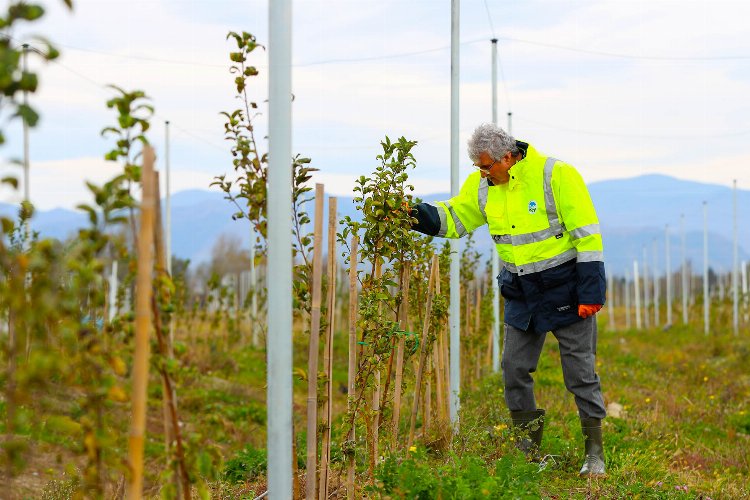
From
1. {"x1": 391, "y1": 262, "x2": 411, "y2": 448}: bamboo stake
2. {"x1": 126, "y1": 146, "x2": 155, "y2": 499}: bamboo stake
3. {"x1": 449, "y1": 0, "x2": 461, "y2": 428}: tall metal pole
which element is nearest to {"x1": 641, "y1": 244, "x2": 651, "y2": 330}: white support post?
{"x1": 449, "y1": 0, "x2": 461, "y2": 428}: tall metal pole

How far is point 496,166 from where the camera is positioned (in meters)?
5.35

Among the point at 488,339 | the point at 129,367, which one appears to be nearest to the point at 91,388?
the point at 488,339

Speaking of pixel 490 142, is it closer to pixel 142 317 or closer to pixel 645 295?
pixel 142 317

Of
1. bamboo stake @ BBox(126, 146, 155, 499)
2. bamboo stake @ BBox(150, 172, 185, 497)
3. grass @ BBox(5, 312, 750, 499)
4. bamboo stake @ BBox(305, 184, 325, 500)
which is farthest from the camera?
grass @ BBox(5, 312, 750, 499)

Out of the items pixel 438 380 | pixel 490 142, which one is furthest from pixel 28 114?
pixel 438 380

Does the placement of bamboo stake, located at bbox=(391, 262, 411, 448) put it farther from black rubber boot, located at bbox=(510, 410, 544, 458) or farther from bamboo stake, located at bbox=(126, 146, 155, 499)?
bamboo stake, located at bbox=(126, 146, 155, 499)

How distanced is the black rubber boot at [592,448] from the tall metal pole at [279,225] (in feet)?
9.48

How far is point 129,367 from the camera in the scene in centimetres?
1240

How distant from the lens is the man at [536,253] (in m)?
5.23

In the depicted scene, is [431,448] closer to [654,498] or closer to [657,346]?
[654,498]

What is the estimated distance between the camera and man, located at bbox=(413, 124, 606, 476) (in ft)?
17.1

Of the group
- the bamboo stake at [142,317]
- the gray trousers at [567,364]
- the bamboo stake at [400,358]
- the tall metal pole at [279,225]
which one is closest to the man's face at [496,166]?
the bamboo stake at [400,358]

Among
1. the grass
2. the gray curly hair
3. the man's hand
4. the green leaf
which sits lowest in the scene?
the grass

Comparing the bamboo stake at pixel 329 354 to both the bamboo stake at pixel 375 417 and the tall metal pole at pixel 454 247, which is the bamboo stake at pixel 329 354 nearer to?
the bamboo stake at pixel 375 417
